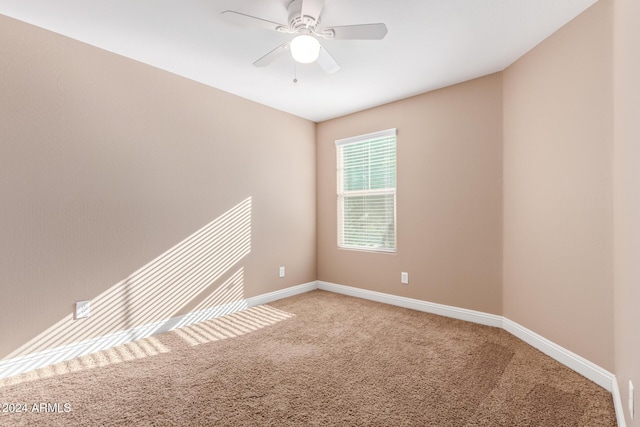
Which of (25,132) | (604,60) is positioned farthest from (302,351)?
(604,60)

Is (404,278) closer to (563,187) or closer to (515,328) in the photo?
(515,328)

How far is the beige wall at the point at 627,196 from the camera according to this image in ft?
3.91

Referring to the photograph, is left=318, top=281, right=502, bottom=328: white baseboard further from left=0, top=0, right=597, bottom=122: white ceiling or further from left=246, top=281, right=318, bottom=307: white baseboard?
left=0, top=0, right=597, bottom=122: white ceiling

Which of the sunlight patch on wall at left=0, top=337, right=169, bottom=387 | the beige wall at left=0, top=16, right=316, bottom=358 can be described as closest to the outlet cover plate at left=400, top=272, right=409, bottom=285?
the beige wall at left=0, top=16, right=316, bottom=358

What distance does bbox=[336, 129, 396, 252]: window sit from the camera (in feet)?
11.9

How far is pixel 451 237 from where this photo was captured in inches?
121

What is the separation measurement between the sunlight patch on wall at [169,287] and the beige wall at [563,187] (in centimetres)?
276

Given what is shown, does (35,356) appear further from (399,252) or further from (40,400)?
(399,252)

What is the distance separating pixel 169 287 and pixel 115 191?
3.24 ft

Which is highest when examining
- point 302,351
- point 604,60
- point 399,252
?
point 604,60

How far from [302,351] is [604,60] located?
9.52ft

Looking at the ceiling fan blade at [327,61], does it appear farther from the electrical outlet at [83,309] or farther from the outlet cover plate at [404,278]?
the electrical outlet at [83,309]

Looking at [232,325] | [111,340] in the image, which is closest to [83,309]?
[111,340]

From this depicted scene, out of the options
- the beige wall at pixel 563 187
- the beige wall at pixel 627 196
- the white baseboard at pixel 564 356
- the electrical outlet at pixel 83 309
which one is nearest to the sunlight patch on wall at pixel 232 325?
the electrical outlet at pixel 83 309
